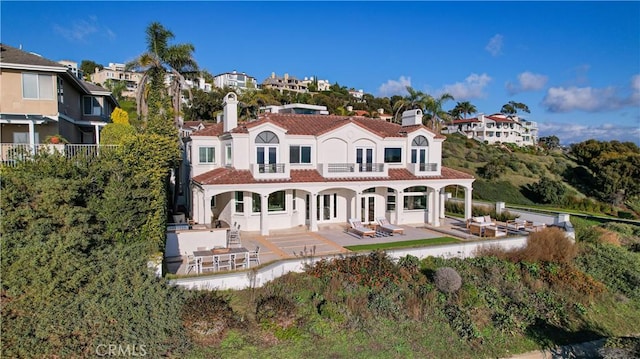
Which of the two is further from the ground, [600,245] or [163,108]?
[163,108]

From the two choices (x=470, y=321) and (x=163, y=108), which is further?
(x=163, y=108)

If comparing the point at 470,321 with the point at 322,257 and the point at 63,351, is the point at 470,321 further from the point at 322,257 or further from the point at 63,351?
the point at 63,351

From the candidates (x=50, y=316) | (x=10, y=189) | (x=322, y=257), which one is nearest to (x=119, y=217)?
(x=10, y=189)

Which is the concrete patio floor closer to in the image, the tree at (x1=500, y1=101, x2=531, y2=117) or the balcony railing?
the balcony railing

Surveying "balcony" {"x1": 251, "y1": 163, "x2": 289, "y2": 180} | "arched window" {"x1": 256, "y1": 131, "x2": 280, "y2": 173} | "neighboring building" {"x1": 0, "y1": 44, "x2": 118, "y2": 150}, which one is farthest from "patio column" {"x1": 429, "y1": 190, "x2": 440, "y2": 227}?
"neighboring building" {"x1": 0, "y1": 44, "x2": 118, "y2": 150}

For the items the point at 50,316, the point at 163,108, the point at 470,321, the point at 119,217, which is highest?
the point at 163,108
